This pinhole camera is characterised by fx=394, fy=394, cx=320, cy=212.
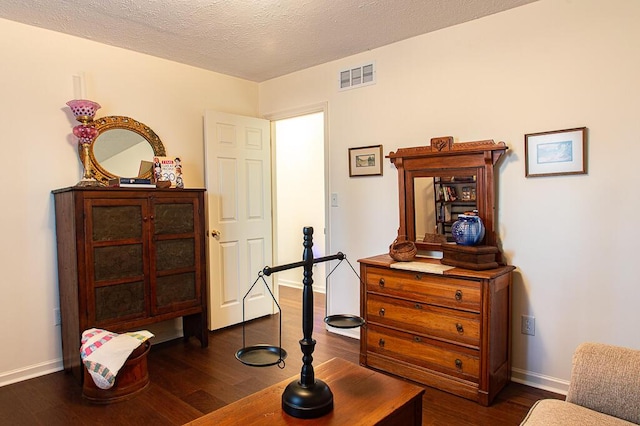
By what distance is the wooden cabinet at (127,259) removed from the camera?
2.57 meters

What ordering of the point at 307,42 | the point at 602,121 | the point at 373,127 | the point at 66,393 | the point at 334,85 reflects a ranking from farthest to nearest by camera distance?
the point at 334,85, the point at 373,127, the point at 307,42, the point at 66,393, the point at 602,121

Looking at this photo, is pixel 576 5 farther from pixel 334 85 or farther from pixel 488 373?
pixel 488 373

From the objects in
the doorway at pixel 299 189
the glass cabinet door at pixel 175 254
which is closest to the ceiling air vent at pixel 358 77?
the doorway at pixel 299 189

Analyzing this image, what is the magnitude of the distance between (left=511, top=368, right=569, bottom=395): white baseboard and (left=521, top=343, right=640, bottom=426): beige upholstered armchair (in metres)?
1.18

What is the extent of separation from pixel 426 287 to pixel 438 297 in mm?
95

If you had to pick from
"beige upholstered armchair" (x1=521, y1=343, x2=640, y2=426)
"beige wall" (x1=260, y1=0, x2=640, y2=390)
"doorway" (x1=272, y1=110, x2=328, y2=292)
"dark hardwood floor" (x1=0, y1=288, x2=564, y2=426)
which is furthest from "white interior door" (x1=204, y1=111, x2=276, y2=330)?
"beige upholstered armchair" (x1=521, y1=343, x2=640, y2=426)

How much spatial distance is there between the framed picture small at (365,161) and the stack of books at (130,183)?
5.32 ft

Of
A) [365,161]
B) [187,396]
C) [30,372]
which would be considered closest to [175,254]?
[187,396]

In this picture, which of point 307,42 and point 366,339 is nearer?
point 366,339

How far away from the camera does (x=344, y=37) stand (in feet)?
9.77

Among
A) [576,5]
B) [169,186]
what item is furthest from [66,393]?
[576,5]

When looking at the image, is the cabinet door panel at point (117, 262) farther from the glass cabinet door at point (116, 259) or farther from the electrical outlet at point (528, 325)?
the electrical outlet at point (528, 325)

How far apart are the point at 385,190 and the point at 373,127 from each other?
540mm

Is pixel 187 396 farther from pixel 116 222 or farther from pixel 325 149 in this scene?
pixel 325 149
